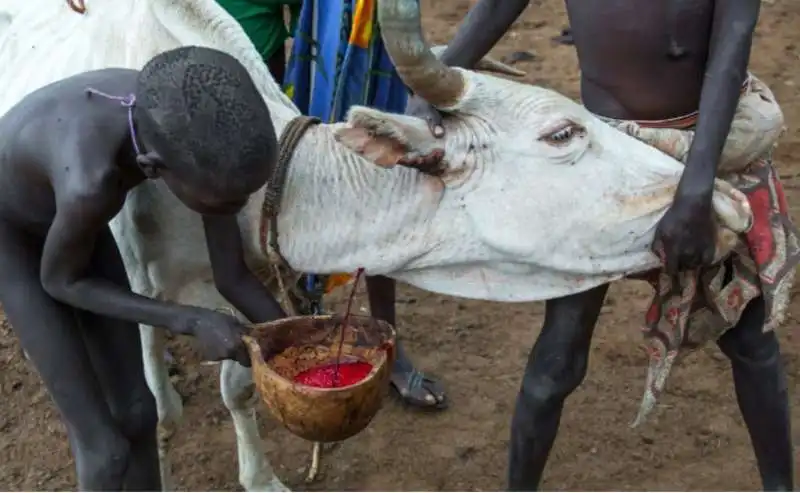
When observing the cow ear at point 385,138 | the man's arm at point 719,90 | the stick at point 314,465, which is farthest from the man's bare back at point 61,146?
the stick at point 314,465

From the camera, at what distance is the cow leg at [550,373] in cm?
293

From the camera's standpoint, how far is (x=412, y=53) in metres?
2.47

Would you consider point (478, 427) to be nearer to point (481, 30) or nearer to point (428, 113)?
point (481, 30)

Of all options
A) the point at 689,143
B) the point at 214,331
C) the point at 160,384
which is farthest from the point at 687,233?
the point at 160,384

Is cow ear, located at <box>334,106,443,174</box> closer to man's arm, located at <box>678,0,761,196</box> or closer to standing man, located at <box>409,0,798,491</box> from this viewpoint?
standing man, located at <box>409,0,798,491</box>

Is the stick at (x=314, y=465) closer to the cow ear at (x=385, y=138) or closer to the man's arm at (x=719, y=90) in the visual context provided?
the cow ear at (x=385, y=138)

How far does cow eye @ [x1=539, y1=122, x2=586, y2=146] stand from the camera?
2.65m

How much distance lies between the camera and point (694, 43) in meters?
2.79

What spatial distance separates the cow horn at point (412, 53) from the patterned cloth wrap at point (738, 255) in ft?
1.60

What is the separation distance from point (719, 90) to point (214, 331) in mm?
1188

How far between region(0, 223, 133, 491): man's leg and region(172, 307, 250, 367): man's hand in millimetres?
351

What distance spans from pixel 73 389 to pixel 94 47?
1.03m

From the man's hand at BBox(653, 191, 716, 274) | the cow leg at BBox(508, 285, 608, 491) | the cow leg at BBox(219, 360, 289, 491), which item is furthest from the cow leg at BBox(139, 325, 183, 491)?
the man's hand at BBox(653, 191, 716, 274)

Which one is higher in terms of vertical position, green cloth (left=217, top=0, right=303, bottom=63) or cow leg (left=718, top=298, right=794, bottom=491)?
green cloth (left=217, top=0, right=303, bottom=63)
